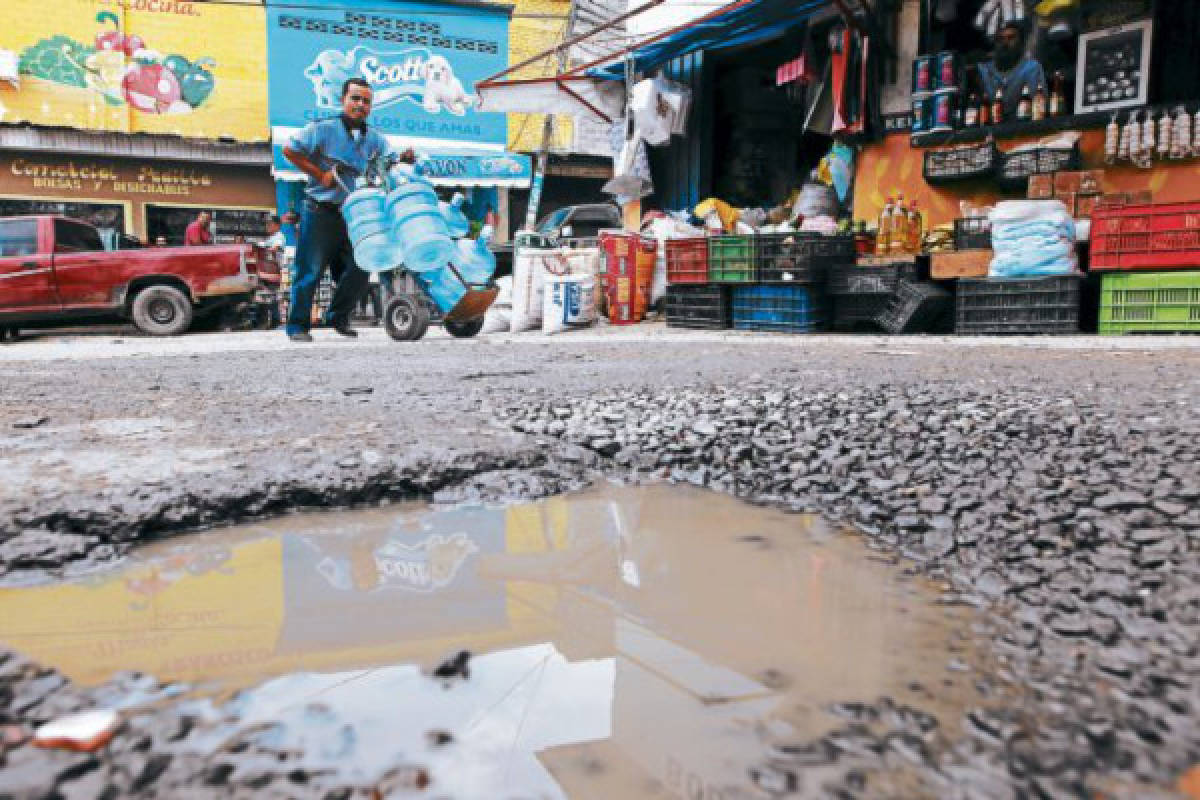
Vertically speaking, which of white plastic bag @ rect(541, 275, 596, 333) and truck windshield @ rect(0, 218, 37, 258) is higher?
truck windshield @ rect(0, 218, 37, 258)

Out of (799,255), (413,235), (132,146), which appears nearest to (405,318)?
(413,235)

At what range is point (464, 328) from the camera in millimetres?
7348

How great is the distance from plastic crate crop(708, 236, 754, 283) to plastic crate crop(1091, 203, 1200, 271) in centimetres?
281

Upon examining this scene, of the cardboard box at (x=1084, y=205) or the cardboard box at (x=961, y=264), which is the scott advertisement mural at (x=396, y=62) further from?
the cardboard box at (x=1084, y=205)

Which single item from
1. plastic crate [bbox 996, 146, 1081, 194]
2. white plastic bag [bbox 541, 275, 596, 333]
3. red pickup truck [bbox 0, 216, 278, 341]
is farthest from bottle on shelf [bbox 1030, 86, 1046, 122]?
red pickup truck [bbox 0, 216, 278, 341]

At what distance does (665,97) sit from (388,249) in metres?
5.60

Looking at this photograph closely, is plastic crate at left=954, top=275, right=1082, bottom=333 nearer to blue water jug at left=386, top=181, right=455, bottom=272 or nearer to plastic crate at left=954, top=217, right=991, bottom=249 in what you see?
plastic crate at left=954, top=217, right=991, bottom=249

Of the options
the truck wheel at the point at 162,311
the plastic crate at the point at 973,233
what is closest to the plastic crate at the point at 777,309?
the plastic crate at the point at 973,233

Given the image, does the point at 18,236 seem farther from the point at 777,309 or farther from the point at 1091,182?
the point at 1091,182

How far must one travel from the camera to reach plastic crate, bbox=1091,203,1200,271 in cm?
551

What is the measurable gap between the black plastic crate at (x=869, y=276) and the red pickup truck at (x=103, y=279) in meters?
6.98

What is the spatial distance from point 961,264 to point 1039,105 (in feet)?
6.70

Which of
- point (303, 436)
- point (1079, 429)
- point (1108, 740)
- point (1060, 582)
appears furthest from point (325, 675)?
point (1079, 429)

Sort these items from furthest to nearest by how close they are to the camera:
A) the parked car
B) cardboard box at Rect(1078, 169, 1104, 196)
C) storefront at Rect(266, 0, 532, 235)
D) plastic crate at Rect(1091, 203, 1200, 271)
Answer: storefront at Rect(266, 0, 532, 235) < the parked car < cardboard box at Rect(1078, 169, 1104, 196) < plastic crate at Rect(1091, 203, 1200, 271)
